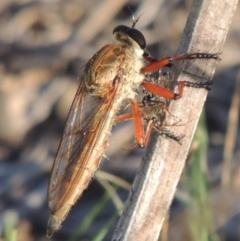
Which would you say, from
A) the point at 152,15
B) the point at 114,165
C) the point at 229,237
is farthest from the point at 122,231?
the point at 152,15

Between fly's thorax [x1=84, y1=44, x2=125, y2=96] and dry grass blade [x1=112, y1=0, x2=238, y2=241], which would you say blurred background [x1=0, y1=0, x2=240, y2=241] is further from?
dry grass blade [x1=112, y1=0, x2=238, y2=241]

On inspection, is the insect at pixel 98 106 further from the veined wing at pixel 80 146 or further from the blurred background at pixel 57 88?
the blurred background at pixel 57 88

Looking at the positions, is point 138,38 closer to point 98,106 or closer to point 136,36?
point 136,36

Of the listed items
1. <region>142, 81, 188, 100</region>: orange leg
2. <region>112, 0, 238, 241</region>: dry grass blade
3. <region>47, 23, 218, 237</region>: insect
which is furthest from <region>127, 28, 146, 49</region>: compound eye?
<region>112, 0, 238, 241</region>: dry grass blade

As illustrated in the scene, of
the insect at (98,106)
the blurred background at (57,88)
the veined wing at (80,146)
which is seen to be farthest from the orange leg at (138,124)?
the blurred background at (57,88)

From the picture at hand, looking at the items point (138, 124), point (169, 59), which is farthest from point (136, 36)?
point (169, 59)

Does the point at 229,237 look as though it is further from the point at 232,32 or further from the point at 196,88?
the point at 196,88
